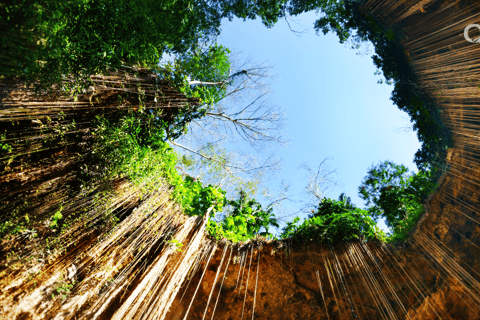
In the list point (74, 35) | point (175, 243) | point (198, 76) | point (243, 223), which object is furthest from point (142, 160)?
point (198, 76)

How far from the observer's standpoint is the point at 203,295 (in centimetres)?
392

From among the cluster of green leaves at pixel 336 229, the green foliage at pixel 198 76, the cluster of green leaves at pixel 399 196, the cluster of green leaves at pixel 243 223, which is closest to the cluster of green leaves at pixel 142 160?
the cluster of green leaves at pixel 243 223

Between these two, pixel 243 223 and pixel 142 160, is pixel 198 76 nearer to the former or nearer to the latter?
pixel 142 160

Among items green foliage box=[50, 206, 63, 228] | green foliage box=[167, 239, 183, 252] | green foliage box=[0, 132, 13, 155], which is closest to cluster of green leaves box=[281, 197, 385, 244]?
green foliage box=[167, 239, 183, 252]

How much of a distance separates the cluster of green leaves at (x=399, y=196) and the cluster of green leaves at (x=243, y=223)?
2.28m

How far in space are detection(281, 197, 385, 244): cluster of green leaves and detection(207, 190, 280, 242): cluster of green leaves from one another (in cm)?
44

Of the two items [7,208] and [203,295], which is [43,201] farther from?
[203,295]

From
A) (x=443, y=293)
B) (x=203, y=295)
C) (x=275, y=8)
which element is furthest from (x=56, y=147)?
(x=443, y=293)

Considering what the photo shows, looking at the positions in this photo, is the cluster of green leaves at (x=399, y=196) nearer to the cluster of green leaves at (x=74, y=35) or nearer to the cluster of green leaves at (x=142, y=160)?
the cluster of green leaves at (x=142, y=160)

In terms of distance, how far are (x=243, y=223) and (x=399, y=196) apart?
3.26 meters

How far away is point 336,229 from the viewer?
399 cm

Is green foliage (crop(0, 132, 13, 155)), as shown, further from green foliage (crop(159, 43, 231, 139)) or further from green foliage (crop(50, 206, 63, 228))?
green foliage (crop(159, 43, 231, 139))

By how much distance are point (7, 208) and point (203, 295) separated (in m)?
3.09

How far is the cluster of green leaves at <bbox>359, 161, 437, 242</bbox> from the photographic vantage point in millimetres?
4199
